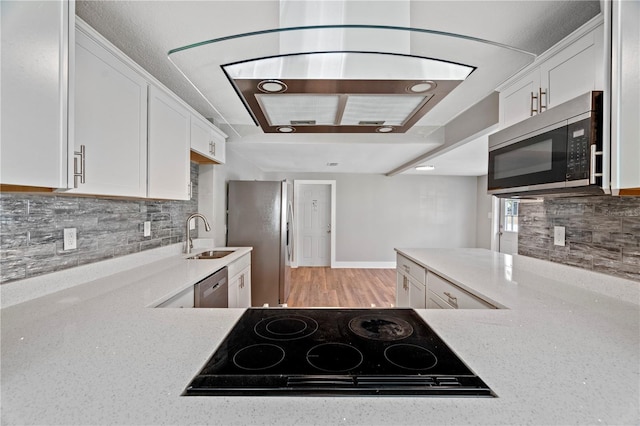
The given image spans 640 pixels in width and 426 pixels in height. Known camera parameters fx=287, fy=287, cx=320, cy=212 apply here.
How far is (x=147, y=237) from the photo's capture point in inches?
88.1

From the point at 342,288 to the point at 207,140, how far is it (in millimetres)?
3089

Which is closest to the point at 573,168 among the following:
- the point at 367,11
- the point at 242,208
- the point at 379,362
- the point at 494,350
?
the point at 494,350

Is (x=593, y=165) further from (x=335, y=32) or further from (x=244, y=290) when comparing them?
(x=244, y=290)

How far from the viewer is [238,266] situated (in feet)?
9.12

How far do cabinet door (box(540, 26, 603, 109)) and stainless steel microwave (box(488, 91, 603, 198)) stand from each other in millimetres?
144

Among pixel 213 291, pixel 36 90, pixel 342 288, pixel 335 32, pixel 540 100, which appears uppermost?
pixel 540 100

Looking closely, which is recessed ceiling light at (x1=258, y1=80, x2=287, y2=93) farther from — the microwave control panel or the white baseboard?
the white baseboard

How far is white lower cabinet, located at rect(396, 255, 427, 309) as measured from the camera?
2.42 meters

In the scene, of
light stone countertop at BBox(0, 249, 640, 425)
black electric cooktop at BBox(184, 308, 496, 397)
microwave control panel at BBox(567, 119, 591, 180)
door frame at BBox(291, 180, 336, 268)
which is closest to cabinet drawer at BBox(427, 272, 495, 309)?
light stone countertop at BBox(0, 249, 640, 425)

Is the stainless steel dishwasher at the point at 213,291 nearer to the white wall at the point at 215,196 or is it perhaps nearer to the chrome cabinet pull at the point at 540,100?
the white wall at the point at 215,196

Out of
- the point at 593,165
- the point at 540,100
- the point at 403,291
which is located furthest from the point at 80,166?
the point at 403,291

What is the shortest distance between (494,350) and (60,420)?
1.08 metres

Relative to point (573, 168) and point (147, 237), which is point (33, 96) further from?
point (573, 168)

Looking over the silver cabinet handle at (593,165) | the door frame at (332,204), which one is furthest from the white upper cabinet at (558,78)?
the door frame at (332,204)
